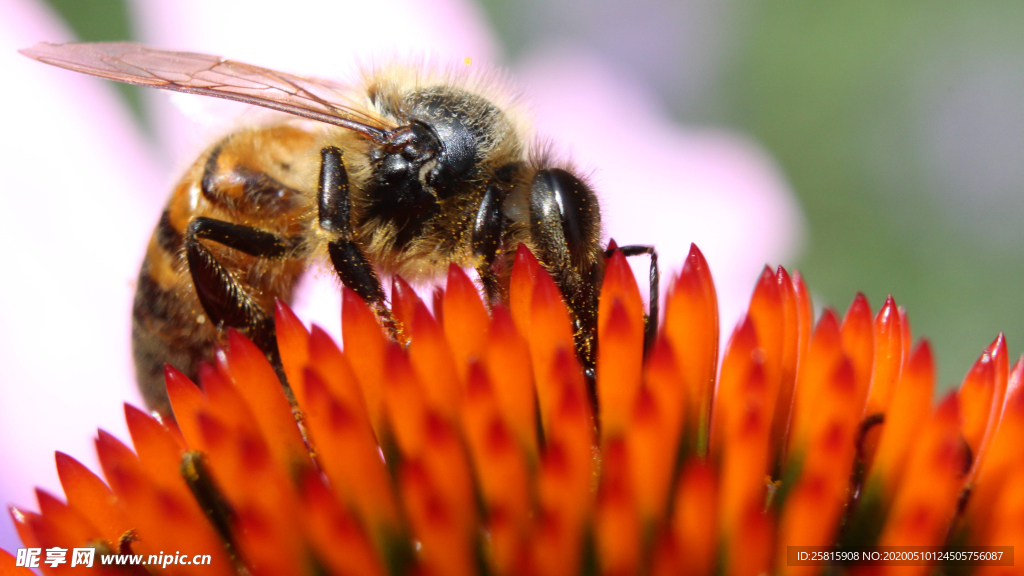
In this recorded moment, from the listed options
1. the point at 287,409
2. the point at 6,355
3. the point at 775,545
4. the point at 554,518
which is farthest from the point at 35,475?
the point at 775,545

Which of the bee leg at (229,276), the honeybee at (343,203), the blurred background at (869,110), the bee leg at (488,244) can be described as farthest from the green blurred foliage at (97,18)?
the bee leg at (488,244)

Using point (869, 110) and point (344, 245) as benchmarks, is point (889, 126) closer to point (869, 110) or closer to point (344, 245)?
point (869, 110)

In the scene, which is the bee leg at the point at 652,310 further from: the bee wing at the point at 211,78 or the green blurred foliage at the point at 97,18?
the green blurred foliage at the point at 97,18

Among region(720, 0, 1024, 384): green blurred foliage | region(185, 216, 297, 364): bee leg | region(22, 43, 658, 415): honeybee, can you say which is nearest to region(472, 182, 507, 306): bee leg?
region(22, 43, 658, 415): honeybee

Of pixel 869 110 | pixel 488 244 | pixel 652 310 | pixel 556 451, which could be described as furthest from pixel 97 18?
pixel 556 451

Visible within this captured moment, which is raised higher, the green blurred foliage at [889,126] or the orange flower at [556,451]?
the green blurred foliage at [889,126]

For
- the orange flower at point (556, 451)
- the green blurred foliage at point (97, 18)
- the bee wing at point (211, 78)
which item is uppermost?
the green blurred foliage at point (97, 18)
